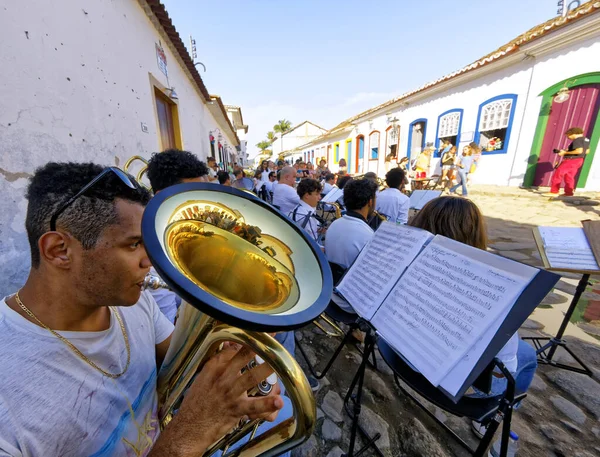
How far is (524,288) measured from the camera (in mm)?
922

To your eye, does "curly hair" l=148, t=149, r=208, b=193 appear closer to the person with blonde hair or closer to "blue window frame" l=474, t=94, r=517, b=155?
the person with blonde hair

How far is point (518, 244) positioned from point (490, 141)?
6.11m

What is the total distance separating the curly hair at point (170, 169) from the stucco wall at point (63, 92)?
713 mm

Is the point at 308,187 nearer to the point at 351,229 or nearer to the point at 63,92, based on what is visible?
the point at 351,229

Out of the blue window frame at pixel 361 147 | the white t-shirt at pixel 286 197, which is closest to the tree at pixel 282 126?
the blue window frame at pixel 361 147

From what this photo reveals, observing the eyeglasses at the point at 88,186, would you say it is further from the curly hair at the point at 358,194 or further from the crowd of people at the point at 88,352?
the curly hair at the point at 358,194

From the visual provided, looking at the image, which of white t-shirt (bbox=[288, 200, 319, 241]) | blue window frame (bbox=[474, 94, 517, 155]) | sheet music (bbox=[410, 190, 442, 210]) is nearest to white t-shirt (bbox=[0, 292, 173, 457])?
white t-shirt (bbox=[288, 200, 319, 241])

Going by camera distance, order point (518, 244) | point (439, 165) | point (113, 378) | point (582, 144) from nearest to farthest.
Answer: point (113, 378) → point (518, 244) → point (582, 144) → point (439, 165)

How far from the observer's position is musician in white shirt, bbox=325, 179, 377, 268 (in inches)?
94.0

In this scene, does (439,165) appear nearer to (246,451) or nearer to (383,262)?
(383,262)

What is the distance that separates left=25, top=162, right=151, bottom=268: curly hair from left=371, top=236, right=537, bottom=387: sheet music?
126 centimetres

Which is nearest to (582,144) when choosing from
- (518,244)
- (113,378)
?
(518,244)

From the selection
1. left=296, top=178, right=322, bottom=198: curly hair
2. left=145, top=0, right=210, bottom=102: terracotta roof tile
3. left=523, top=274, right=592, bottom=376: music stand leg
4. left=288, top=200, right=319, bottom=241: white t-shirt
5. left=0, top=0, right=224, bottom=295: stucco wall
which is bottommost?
left=523, top=274, right=592, bottom=376: music stand leg

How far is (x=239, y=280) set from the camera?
3.56 ft
